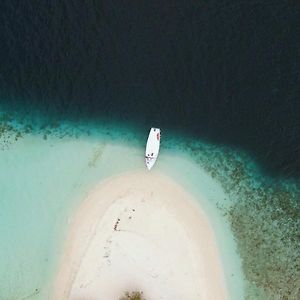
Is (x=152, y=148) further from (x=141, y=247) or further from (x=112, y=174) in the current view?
(x=141, y=247)

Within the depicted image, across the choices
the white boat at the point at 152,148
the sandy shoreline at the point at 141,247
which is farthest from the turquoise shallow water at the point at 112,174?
the sandy shoreline at the point at 141,247

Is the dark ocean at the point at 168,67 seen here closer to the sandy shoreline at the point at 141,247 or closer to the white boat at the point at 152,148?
the white boat at the point at 152,148

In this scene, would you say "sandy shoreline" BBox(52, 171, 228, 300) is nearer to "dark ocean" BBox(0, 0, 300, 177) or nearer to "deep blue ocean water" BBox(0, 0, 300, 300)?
"deep blue ocean water" BBox(0, 0, 300, 300)

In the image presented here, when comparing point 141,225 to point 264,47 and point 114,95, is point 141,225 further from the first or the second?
point 264,47

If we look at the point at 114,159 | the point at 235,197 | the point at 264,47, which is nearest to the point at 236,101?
the point at 264,47

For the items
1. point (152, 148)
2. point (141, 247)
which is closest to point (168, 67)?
point (152, 148)
